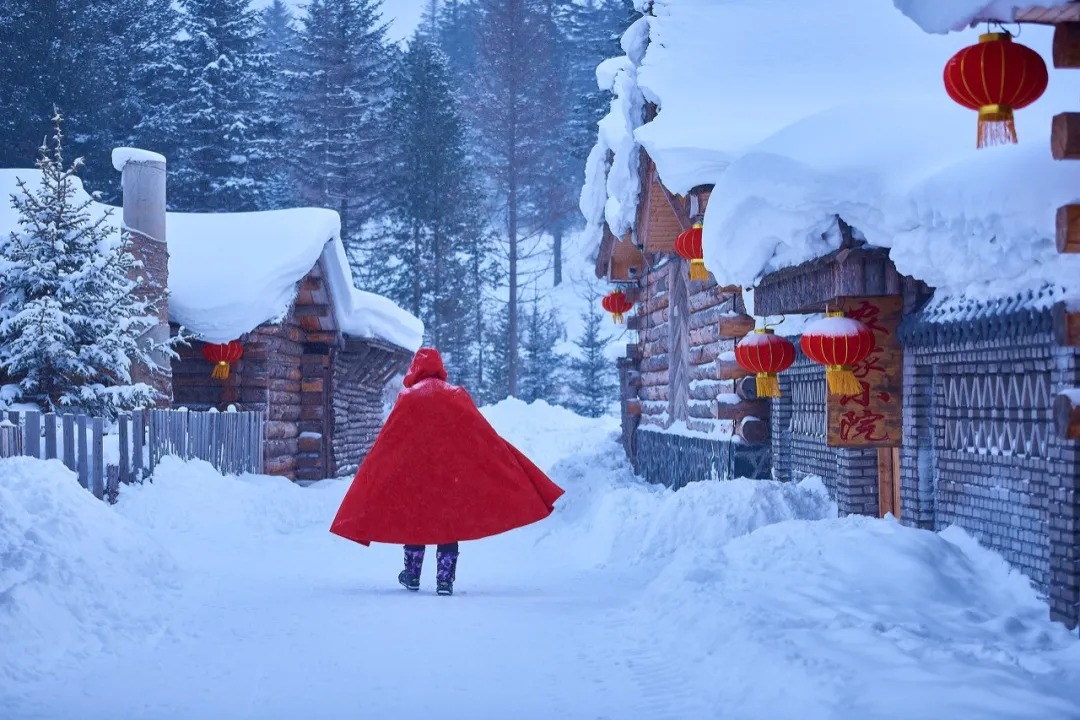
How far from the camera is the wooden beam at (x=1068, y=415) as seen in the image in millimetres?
6137

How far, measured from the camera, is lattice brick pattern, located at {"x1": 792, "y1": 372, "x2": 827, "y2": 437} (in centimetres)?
1209

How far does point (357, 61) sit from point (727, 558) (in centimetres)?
3776

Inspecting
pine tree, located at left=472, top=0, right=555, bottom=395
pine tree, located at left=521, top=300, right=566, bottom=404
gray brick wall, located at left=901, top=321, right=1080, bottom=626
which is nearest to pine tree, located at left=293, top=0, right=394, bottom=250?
pine tree, located at left=472, top=0, right=555, bottom=395

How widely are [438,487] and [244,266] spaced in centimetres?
1072

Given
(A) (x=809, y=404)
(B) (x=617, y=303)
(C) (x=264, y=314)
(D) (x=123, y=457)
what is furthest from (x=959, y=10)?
(B) (x=617, y=303)

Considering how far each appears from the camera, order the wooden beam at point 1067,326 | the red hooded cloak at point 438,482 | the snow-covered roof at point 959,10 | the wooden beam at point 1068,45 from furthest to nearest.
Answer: the red hooded cloak at point 438,482
the wooden beam at point 1067,326
the wooden beam at point 1068,45
the snow-covered roof at point 959,10

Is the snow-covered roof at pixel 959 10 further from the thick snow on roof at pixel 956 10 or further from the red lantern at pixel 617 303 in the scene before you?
the red lantern at pixel 617 303

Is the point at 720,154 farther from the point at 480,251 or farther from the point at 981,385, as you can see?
the point at 480,251

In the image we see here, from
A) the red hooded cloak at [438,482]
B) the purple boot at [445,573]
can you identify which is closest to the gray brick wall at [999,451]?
the red hooded cloak at [438,482]

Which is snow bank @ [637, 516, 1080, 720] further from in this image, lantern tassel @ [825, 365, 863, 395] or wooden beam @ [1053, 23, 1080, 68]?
wooden beam @ [1053, 23, 1080, 68]

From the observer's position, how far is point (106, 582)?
840 cm

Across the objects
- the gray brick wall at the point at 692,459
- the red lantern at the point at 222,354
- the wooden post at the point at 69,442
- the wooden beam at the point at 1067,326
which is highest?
the red lantern at the point at 222,354

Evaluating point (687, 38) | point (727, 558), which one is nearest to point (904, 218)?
point (727, 558)

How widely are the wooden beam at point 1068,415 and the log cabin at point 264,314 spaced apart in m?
13.7
